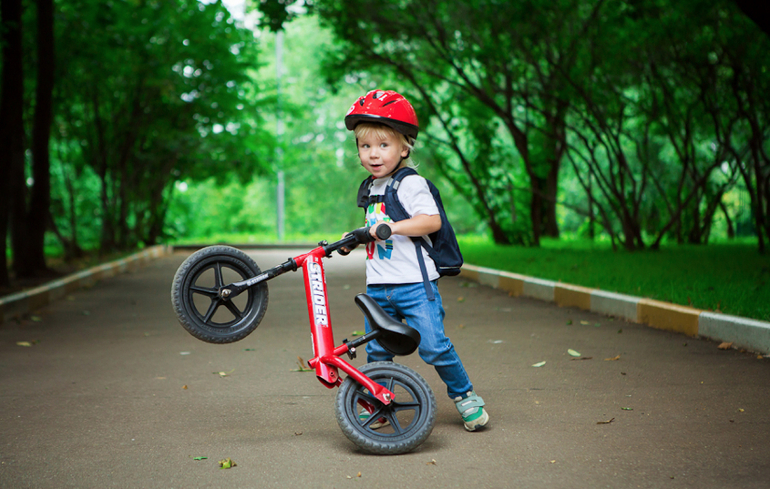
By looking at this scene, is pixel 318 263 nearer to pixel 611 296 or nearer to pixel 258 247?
pixel 611 296

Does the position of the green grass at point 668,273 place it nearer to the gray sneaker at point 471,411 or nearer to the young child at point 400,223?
the gray sneaker at point 471,411

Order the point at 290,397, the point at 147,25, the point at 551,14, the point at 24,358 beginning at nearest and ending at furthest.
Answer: the point at 290,397 < the point at 24,358 < the point at 551,14 < the point at 147,25

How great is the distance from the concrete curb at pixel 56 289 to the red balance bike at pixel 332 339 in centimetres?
557

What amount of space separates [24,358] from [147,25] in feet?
38.7

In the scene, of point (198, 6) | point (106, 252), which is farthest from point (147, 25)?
point (106, 252)

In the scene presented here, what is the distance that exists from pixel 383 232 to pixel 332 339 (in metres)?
0.57

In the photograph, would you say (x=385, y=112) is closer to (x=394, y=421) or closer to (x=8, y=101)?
(x=394, y=421)

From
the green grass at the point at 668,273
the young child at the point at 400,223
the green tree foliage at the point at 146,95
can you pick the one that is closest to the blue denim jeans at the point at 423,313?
the young child at the point at 400,223

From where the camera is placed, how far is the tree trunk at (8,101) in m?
10.5

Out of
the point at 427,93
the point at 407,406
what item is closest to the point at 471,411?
the point at 407,406

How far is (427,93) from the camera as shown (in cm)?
1969

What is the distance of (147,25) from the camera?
1655cm

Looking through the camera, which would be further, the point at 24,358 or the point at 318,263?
the point at 24,358

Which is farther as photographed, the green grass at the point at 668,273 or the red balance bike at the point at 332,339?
the green grass at the point at 668,273
